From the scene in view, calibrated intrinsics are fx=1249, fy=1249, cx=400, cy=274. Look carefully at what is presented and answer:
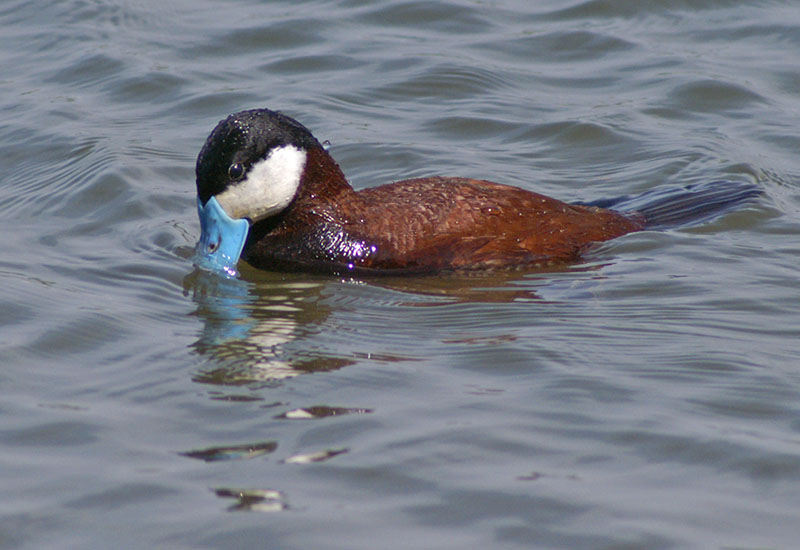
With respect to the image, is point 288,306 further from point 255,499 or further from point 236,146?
point 255,499

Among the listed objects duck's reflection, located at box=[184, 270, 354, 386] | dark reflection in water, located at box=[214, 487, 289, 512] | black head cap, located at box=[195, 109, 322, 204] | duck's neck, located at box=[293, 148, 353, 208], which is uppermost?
black head cap, located at box=[195, 109, 322, 204]

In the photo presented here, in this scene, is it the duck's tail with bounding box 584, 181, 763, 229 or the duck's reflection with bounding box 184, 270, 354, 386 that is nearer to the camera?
the duck's reflection with bounding box 184, 270, 354, 386

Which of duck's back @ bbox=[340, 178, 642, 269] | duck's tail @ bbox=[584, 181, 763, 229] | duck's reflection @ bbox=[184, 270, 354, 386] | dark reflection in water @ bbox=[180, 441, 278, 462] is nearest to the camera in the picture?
dark reflection in water @ bbox=[180, 441, 278, 462]

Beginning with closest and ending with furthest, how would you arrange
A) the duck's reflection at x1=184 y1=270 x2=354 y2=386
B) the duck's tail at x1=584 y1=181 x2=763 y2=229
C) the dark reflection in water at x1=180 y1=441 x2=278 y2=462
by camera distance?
the dark reflection in water at x1=180 y1=441 x2=278 y2=462 → the duck's reflection at x1=184 y1=270 x2=354 y2=386 → the duck's tail at x1=584 y1=181 x2=763 y2=229

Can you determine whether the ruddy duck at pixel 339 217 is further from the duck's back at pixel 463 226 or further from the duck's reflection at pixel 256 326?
the duck's reflection at pixel 256 326

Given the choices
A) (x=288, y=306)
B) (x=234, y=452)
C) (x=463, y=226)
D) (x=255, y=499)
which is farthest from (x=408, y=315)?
(x=255, y=499)

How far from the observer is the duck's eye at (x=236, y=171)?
592cm

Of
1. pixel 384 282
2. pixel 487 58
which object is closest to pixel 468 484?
pixel 384 282

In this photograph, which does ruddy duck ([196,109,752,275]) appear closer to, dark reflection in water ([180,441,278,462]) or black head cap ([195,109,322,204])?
black head cap ([195,109,322,204])

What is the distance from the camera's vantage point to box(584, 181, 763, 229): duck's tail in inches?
263

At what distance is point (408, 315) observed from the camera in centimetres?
525

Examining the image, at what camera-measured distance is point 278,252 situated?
6109 millimetres

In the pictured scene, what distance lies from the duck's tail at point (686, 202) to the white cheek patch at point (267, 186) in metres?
1.80

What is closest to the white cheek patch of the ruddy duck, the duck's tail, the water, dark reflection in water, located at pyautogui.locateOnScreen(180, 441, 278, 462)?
the ruddy duck
